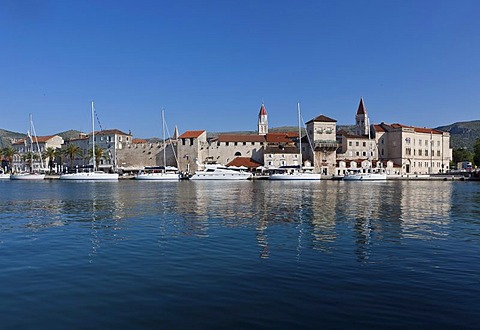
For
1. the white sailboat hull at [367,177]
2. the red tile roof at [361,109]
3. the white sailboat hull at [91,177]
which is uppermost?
the red tile roof at [361,109]

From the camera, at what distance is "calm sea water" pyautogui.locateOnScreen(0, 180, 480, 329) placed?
20.6 ft

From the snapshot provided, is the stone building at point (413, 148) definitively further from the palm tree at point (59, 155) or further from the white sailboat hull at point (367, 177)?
the palm tree at point (59, 155)

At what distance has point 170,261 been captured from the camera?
9.91m

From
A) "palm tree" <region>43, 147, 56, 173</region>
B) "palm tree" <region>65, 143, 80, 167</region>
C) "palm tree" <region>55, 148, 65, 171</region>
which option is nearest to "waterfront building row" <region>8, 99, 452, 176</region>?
"palm tree" <region>65, 143, 80, 167</region>

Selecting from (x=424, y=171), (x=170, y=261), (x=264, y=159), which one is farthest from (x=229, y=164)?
(x=170, y=261)

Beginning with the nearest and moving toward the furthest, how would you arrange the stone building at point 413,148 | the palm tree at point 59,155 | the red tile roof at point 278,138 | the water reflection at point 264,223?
1. the water reflection at point 264,223
2. the stone building at point 413,148
3. the red tile roof at point 278,138
4. the palm tree at point 59,155

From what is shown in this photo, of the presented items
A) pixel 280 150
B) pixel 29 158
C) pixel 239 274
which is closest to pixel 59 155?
pixel 29 158

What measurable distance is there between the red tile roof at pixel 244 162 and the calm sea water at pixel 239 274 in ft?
210

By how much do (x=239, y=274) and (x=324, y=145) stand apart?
2939 inches

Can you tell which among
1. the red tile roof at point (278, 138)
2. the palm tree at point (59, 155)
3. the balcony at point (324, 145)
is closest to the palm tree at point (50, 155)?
the palm tree at point (59, 155)

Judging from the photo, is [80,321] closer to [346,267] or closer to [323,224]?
[346,267]

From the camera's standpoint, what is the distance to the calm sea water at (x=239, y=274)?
20.6 ft

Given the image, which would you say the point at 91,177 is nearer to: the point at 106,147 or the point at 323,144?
the point at 106,147

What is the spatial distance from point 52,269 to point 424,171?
88168 mm
